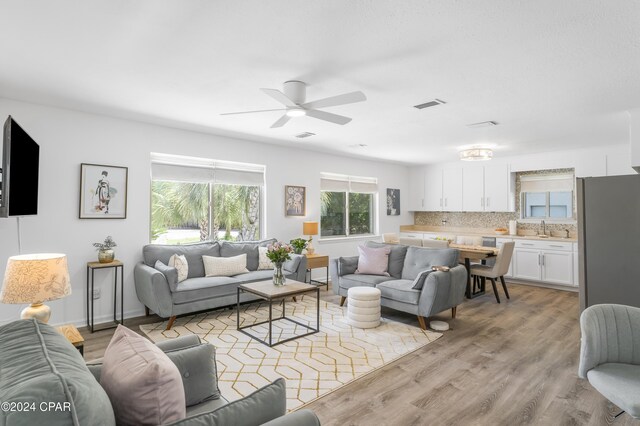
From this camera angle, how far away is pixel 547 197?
22.3ft

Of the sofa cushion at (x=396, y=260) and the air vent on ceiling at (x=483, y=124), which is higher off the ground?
the air vent on ceiling at (x=483, y=124)

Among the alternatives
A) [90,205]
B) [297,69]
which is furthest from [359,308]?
[90,205]

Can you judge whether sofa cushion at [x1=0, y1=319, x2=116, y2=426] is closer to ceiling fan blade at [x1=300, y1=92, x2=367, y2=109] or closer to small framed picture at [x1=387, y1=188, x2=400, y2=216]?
ceiling fan blade at [x1=300, y1=92, x2=367, y2=109]

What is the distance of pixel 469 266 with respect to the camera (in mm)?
5391

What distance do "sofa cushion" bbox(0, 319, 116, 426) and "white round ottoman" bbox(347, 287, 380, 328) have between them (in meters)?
3.13

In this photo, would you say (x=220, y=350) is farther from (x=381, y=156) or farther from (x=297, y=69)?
(x=381, y=156)

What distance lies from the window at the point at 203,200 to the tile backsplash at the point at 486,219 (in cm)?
460

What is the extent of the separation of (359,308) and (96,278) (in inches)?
124

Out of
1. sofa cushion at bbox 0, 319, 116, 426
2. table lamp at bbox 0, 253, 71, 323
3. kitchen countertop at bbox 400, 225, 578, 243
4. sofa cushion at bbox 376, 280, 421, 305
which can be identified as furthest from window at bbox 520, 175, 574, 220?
sofa cushion at bbox 0, 319, 116, 426

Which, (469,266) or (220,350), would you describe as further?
(469,266)

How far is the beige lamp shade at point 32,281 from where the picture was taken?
2096 mm

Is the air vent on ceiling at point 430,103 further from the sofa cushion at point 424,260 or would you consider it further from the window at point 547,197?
the window at point 547,197

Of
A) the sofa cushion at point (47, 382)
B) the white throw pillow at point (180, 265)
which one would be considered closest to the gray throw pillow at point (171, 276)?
the white throw pillow at point (180, 265)

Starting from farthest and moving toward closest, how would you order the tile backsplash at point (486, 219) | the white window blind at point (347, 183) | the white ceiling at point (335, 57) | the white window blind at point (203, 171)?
the white window blind at point (347, 183)
the tile backsplash at point (486, 219)
the white window blind at point (203, 171)
the white ceiling at point (335, 57)
